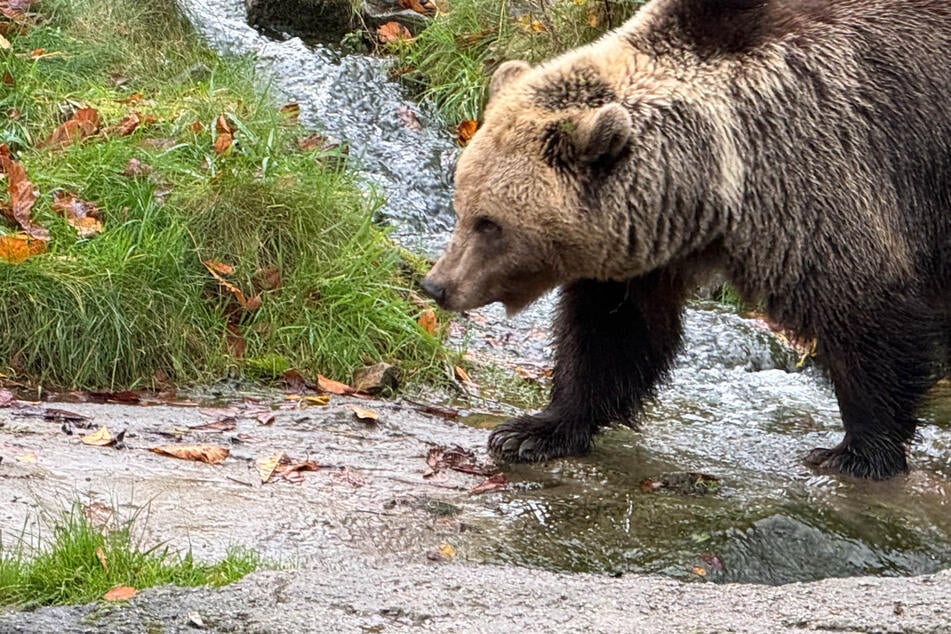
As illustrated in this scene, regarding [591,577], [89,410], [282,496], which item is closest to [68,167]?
[89,410]

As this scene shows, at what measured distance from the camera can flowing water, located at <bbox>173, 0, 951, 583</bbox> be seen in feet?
16.8

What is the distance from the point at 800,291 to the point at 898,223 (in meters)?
0.59

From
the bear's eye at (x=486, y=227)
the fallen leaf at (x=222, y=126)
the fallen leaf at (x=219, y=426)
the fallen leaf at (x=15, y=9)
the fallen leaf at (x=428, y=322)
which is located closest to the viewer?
the bear's eye at (x=486, y=227)

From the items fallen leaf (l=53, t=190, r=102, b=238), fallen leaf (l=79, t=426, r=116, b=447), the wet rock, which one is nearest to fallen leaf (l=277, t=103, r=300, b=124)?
the wet rock

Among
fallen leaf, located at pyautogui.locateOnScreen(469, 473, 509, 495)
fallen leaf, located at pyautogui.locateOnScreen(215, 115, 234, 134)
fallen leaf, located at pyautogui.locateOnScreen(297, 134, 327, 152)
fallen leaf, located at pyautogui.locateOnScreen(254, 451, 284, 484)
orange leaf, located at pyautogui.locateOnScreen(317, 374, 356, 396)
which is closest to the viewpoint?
fallen leaf, located at pyautogui.locateOnScreen(254, 451, 284, 484)

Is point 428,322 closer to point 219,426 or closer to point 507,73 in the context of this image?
point 219,426

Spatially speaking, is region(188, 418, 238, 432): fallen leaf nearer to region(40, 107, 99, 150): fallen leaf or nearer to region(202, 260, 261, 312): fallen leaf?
region(202, 260, 261, 312): fallen leaf

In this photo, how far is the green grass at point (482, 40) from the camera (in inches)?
411

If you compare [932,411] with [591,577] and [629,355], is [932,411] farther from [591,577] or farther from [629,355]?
[591,577]

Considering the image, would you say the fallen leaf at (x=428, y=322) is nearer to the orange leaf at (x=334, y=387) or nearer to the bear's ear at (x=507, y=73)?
the orange leaf at (x=334, y=387)

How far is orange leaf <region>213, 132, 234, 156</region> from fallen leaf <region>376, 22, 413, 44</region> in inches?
129

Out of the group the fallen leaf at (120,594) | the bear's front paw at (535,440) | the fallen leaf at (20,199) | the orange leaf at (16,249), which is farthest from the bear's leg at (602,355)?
the fallen leaf at (20,199)

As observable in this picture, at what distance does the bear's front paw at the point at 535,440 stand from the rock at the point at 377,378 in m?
1.04

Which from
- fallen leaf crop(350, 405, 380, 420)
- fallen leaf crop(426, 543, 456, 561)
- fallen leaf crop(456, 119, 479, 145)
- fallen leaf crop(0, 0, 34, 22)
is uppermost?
fallen leaf crop(0, 0, 34, 22)
